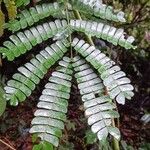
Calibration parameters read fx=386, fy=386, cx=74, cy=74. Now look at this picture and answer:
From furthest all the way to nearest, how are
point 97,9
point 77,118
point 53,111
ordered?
point 77,118, point 97,9, point 53,111

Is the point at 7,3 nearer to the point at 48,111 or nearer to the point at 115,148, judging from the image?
the point at 48,111

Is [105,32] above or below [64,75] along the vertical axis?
above

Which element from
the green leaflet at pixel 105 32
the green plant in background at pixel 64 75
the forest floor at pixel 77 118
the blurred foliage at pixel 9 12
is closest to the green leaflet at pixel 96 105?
the green plant in background at pixel 64 75

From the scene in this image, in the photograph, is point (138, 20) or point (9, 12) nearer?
point (9, 12)

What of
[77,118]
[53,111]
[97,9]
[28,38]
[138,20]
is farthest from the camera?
[138,20]

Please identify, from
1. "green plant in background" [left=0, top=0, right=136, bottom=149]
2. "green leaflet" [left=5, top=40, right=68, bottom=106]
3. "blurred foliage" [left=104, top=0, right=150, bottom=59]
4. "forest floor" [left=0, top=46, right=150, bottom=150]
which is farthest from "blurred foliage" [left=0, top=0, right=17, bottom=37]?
"blurred foliage" [left=104, top=0, right=150, bottom=59]

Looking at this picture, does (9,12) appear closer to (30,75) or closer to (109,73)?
(30,75)

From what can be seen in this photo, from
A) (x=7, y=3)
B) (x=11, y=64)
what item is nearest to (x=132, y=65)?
(x=11, y=64)

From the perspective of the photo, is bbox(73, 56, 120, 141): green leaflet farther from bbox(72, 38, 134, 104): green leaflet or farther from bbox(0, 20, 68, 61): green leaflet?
bbox(0, 20, 68, 61): green leaflet

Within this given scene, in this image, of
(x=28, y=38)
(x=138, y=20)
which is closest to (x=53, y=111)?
(x=28, y=38)
